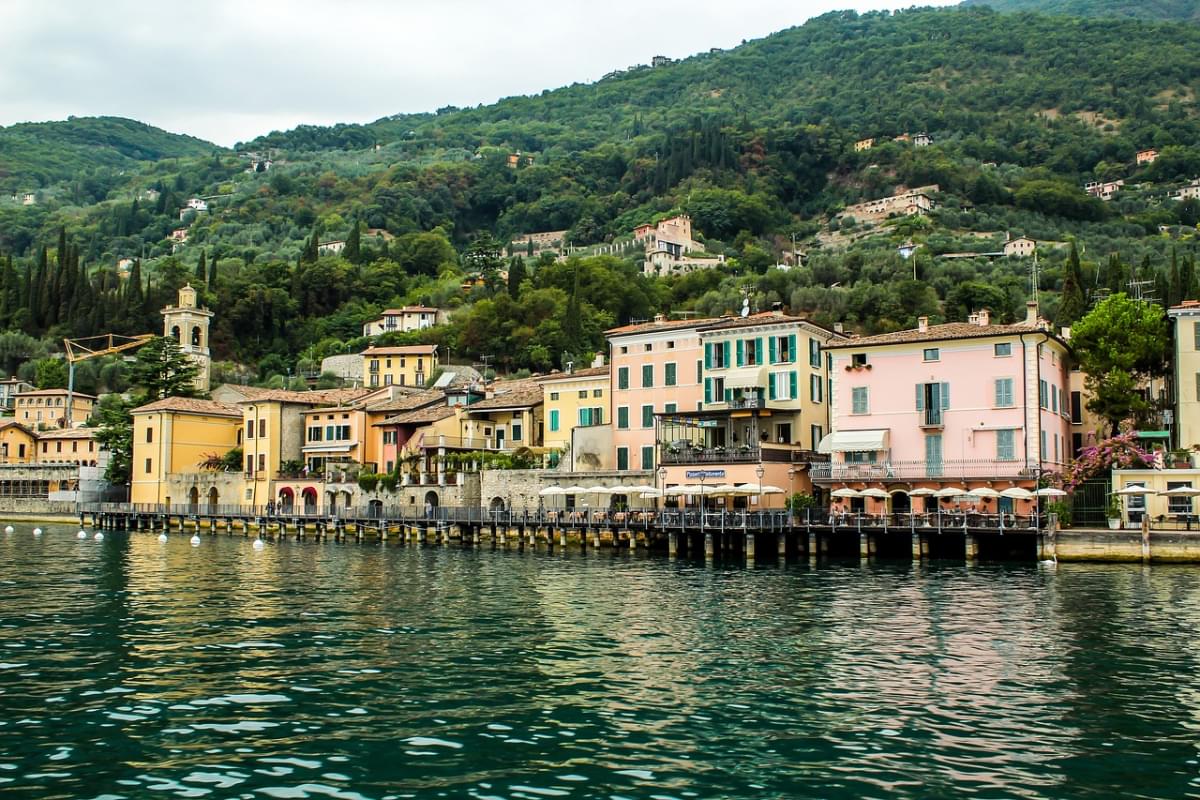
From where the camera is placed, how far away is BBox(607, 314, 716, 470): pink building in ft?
204

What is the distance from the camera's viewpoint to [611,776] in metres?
15.8

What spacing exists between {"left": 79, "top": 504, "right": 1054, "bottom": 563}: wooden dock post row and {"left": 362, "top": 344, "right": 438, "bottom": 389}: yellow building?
45.4m

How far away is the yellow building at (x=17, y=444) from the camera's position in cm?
10225

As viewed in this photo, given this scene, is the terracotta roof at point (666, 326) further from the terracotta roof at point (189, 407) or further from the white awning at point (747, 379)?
the terracotta roof at point (189, 407)

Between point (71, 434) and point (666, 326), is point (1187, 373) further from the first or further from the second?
point (71, 434)

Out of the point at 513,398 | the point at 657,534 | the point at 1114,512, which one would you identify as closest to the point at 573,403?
the point at 513,398

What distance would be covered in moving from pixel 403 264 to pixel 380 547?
128 metres

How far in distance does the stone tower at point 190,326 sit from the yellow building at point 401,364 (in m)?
18.8

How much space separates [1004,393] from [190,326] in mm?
100784

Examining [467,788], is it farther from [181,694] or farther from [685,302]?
[685,302]

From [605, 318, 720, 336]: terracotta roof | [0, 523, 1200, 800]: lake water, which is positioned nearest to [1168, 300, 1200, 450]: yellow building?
[0, 523, 1200, 800]: lake water

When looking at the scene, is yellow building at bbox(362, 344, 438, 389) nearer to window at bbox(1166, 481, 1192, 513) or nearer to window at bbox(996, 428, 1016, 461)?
window at bbox(996, 428, 1016, 461)

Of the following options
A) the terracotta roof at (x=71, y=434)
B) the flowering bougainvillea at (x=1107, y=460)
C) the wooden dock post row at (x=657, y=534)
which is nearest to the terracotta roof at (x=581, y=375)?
the wooden dock post row at (x=657, y=534)

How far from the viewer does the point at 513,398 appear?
246 feet
